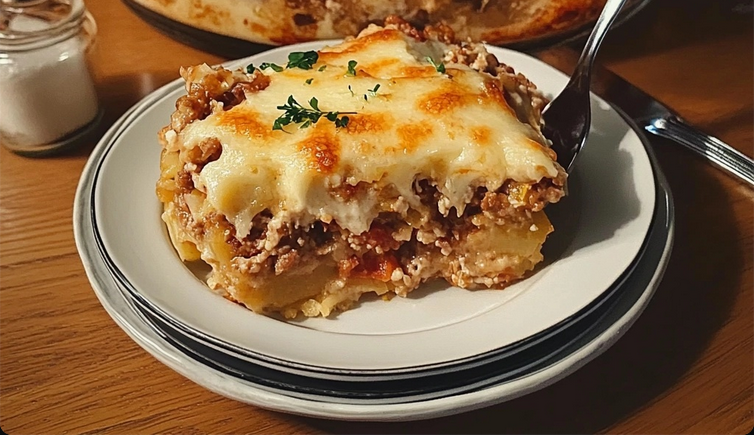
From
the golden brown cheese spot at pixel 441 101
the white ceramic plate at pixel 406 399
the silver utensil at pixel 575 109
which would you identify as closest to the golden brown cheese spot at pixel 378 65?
the golden brown cheese spot at pixel 441 101

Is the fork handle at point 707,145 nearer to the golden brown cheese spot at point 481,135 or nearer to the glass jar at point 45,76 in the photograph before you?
the golden brown cheese spot at point 481,135

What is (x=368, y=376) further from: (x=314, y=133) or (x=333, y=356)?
(x=314, y=133)

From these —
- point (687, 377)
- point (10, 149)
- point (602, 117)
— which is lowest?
point (10, 149)

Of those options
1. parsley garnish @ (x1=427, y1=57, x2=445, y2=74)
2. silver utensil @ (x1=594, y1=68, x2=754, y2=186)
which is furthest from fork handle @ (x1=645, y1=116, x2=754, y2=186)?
parsley garnish @ (x1=427, y1=57, x2=445, y2=74)

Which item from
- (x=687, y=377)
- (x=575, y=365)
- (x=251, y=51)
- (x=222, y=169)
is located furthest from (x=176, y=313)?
(x=251, y=51)

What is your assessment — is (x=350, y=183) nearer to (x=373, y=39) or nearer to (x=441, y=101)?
(x=441, y=101)

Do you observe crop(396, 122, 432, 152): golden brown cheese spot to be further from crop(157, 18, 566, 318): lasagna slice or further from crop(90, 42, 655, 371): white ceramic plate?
crop(90, 42, 655, 371): white ceramic plate
